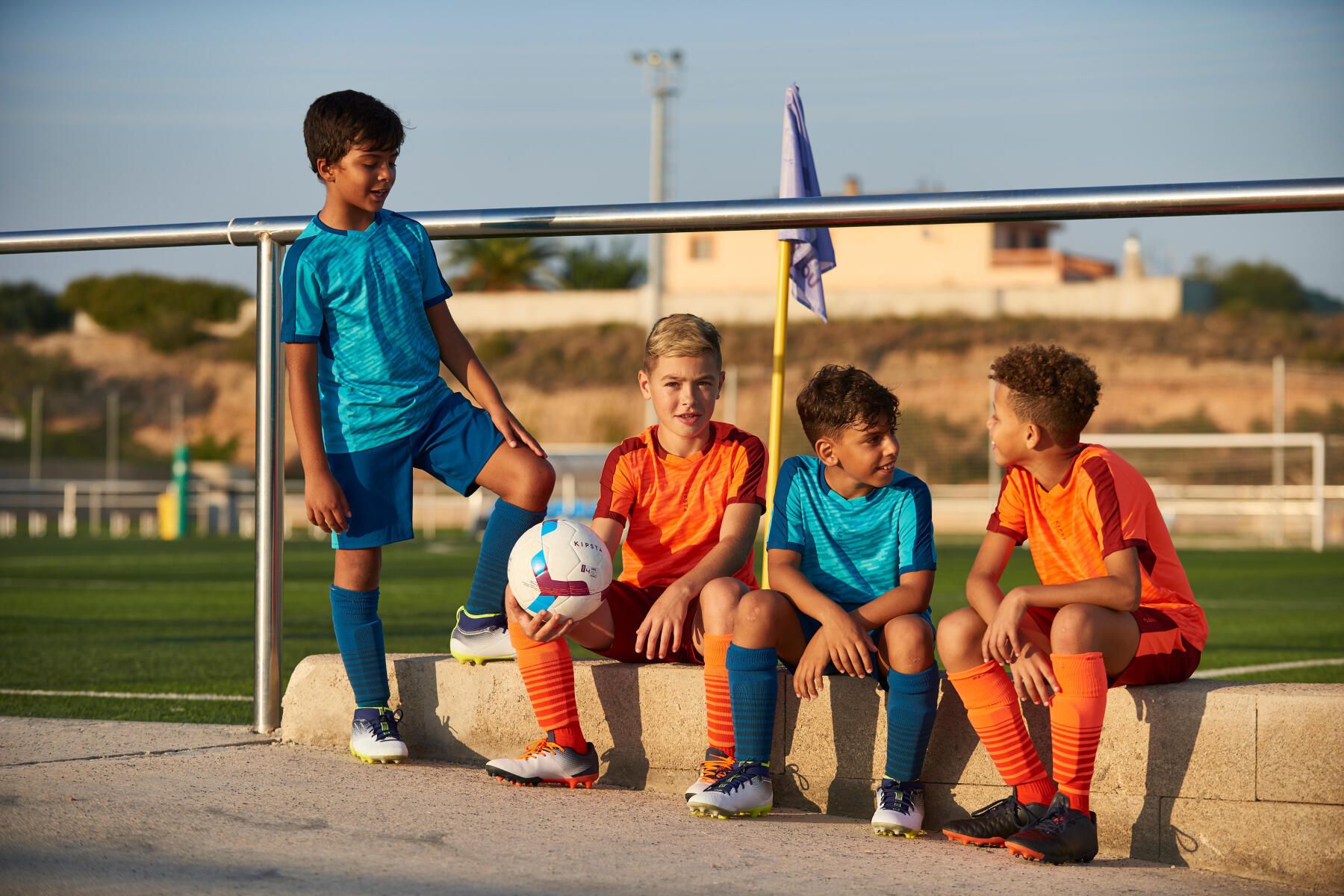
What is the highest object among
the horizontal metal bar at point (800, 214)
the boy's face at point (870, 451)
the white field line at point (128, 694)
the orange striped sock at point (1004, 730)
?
the horizontal metal bar at point (800, 214)

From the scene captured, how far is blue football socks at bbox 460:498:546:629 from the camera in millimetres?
2877

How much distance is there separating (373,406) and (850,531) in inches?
41.4

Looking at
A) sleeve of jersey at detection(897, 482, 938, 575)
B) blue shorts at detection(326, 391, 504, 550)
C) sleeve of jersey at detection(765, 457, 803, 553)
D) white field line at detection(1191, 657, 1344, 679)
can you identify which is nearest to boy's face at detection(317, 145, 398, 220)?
blue shorts at detection(326, 391, 504, 550)

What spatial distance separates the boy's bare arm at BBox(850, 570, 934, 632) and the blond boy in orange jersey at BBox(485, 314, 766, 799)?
9.9 inches

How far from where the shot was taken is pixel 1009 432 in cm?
250

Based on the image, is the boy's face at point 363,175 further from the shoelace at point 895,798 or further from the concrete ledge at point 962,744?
the shoelace at point 895,798

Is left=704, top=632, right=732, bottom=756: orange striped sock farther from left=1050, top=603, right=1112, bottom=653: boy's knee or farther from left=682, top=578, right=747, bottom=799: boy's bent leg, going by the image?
left=1050, top=603, right=1112, bottom=653: boy's knee

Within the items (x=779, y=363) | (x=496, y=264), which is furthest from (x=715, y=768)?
(x=496, y=264)

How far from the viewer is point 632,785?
276cm

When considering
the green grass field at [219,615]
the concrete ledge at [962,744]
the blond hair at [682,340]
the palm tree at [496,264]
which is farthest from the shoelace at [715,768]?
the palm tree at [496,264]

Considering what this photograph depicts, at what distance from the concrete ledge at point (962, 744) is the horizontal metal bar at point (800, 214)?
88 cm

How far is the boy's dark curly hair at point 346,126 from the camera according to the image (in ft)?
9.26

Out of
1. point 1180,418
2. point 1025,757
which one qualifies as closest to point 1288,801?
point 1025,757

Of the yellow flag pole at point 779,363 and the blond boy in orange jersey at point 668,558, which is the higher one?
the yellow flag pole at point 779,363
